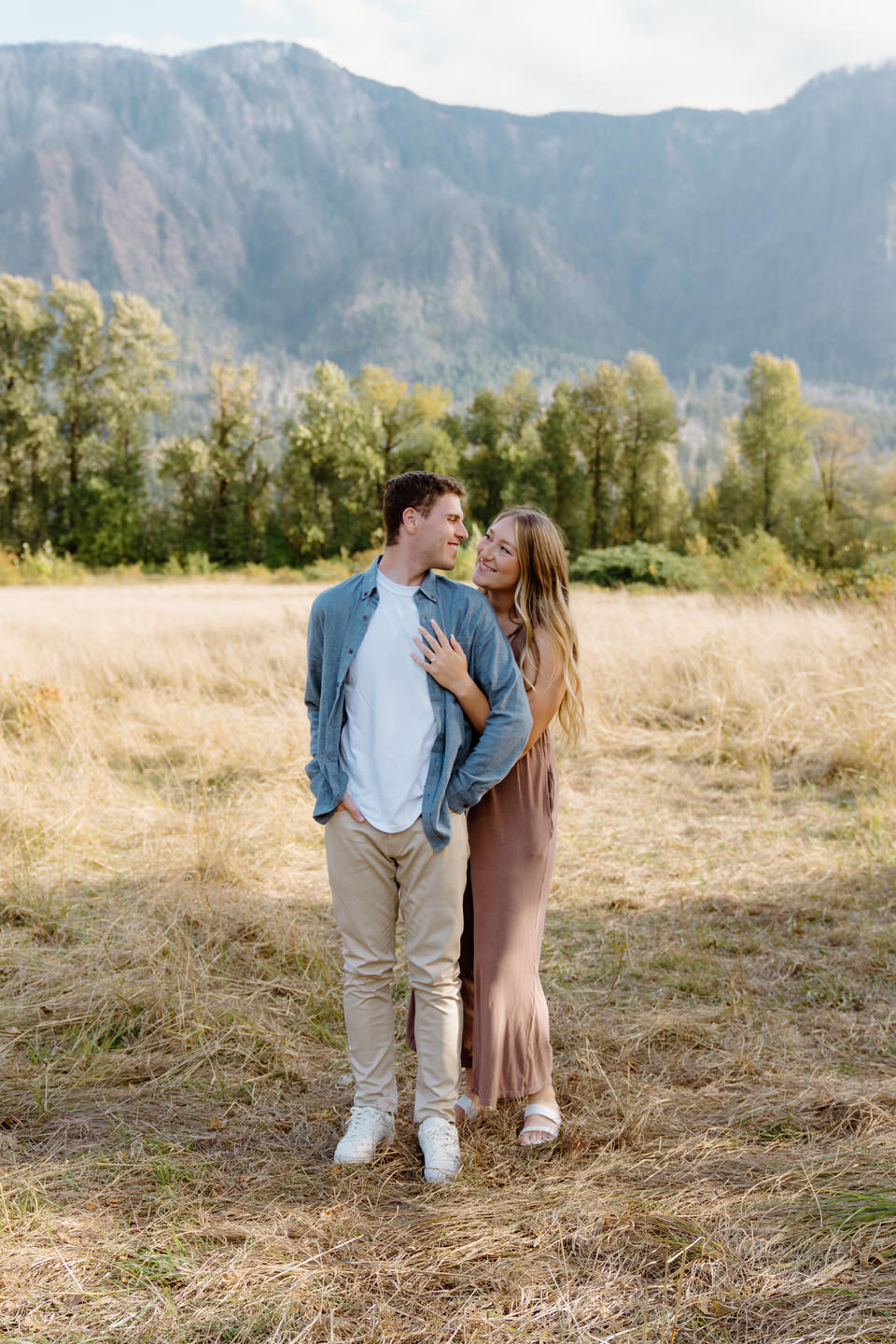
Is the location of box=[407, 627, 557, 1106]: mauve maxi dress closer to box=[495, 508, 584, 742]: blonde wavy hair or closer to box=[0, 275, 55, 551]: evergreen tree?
box=[495, 508, 584, 742]: blonde wavy hair

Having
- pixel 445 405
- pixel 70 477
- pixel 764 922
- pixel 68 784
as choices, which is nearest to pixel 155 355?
pixel 70 477

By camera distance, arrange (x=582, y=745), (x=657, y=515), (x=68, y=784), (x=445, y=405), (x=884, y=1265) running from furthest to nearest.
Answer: (x=445, y=405) < (x=657, y=515) < (x=582, y=745) < (x=68, y=784) < (x=884, y=1265)

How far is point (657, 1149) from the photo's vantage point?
2795mm

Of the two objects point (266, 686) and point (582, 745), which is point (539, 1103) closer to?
point (582, 745)

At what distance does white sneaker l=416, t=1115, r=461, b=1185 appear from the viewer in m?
2.64

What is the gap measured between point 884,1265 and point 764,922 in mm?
2848

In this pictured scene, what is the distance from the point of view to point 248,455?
124 ft

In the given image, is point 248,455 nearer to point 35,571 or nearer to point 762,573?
point 35,571

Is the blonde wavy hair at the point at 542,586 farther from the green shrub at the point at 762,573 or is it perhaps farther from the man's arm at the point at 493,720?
the green shrub at the point at 762,573

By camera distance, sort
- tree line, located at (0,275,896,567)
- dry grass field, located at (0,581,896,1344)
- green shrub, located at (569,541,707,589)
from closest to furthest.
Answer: dry grass field, located at (0,581,896,1344)
green shrub, located at (569,541,707,589)
tree line, located at (0,275,896,567)

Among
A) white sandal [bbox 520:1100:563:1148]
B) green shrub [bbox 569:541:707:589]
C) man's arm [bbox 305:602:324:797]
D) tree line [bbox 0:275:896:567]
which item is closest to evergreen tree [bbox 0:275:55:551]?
tree line [bbox 0:275:896:567]

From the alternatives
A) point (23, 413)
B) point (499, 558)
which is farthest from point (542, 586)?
point (23, 413)

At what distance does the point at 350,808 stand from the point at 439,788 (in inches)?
9.9

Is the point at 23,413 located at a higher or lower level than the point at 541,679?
higher
